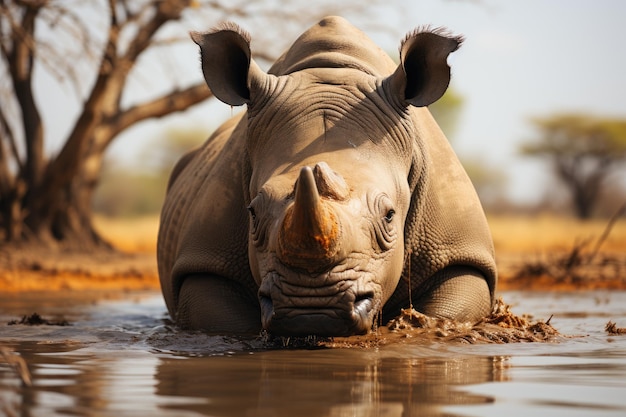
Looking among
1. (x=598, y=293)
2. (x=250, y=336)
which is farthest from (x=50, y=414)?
(x=598, y=293)

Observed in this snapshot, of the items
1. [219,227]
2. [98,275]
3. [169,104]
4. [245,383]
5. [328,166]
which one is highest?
[169,104]

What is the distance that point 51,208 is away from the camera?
614 inches

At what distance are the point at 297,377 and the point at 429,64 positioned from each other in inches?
86.2

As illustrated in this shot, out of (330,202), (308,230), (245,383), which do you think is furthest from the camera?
(330,202)

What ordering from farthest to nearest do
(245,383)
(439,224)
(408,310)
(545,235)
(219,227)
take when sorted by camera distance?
(545,235)
(219,227)
(439,224)
(408,310)
(245,383)

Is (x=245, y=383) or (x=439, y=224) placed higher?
(x=439, y=224)

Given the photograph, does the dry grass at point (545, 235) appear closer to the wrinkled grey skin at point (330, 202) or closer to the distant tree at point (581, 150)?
the distant tree at point (581, 150)

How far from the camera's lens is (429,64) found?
5738mm

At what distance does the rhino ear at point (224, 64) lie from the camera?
5857mm

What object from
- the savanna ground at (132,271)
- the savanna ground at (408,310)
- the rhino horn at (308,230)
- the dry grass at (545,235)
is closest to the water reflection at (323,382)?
the rhino horn at (308,230)

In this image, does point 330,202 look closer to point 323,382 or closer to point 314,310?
point 314,310

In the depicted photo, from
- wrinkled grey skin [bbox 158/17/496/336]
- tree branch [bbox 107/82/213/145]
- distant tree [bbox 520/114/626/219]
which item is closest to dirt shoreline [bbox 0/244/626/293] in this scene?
tree branch [bbox 107/82/213/145]

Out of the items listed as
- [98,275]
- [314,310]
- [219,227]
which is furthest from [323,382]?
[98,275]

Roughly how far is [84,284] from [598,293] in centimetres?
558
